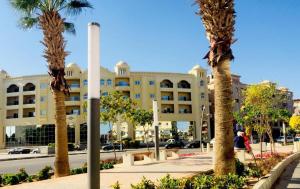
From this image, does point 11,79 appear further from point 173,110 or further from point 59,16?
point 59,16

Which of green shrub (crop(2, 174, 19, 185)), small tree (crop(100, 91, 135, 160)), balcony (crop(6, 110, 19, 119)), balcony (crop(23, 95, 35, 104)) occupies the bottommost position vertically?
green shrub (crop(2, 174, 19, 185))

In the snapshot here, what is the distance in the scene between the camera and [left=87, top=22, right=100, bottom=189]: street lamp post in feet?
19.1

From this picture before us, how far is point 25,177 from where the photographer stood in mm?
15445

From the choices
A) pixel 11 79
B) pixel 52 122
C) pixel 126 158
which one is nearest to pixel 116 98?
pixel 126 158

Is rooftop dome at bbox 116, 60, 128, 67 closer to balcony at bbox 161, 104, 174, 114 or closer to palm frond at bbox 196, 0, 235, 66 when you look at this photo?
balcony at bbox 161, 104, 174, 114

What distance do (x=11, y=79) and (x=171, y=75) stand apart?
29718mm

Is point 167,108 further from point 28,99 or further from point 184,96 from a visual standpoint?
point 28,99

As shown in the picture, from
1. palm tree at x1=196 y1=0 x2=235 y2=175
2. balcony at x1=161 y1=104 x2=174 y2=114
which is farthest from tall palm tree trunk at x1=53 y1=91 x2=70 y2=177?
balcony at x1=161 y1=104 x2=174 y2=114

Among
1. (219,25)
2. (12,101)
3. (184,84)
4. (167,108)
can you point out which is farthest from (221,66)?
(12,101)

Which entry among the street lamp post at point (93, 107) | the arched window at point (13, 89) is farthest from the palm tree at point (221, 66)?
the arched window at point (13, 89)

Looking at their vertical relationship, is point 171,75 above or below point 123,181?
above

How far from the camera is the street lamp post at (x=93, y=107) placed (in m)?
5.82

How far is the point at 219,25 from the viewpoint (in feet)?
36.8

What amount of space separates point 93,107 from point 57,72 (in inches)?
421
